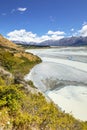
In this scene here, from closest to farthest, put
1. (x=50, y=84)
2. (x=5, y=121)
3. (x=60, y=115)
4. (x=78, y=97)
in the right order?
(x=5, y=121) → (x=60, y=115) → (x=78, y=97) → (x=50, y=84)

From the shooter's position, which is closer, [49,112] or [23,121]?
[23,121]

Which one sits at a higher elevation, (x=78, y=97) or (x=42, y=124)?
(x=42, y=124)

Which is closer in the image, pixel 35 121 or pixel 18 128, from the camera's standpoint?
pixel 18 128

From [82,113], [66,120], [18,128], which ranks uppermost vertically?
[18,128]

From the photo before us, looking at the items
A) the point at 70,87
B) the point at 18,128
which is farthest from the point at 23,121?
the point at 70,87

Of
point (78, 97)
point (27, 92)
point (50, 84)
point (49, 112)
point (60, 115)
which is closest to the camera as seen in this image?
point (49, 112)

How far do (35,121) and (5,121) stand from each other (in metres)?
1.47

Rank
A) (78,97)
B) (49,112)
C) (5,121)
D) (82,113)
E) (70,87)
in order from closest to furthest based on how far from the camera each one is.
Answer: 1. (5,121)
2. (49,112)
3. (82,113)
4. (78,97)
5. (70,87)

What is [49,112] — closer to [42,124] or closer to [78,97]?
[42,124]

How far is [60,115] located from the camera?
12680mm

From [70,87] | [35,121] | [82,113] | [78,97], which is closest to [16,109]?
[35,121]

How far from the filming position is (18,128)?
30.2ft

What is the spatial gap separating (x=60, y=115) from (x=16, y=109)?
321 cm

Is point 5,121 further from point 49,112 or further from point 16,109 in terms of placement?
point 49,112
